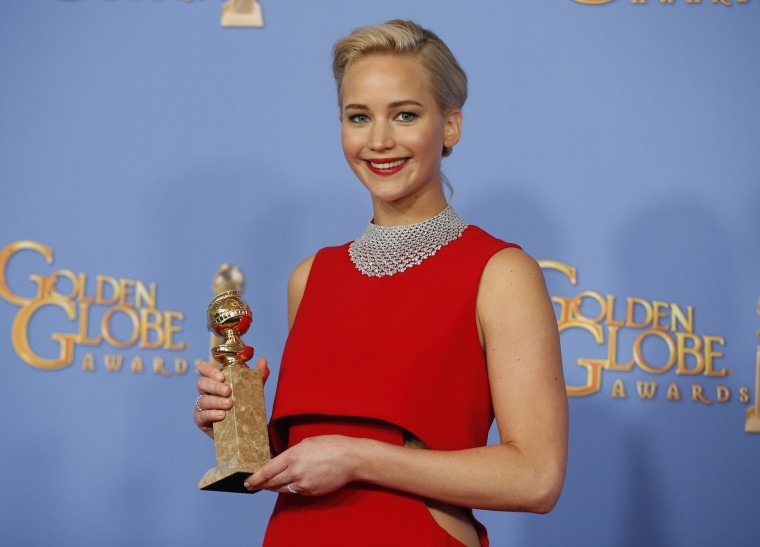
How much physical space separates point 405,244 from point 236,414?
379mm

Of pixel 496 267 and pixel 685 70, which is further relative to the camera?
pixel 685 70

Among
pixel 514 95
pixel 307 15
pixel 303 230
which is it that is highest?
pixel 307 15

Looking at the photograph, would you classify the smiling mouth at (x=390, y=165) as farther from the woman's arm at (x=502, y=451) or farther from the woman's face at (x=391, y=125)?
the woman's arm at (x=502, y=451)

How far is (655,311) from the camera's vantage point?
2.46 metres

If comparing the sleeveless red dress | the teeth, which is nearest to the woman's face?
the teeth

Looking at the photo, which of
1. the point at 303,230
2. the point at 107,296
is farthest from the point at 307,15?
the point at 107,296

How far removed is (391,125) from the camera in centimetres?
151

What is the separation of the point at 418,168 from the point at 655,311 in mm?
1148

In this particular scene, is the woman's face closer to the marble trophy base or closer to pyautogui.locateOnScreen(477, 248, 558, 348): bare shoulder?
pyautogui.locateOnScreen(477, 248, 558, 348): bare shoulder

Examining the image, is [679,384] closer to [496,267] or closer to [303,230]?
[303,230]

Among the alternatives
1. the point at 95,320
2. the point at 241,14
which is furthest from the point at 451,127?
the point at 95,320

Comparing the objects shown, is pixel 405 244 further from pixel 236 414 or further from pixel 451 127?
pixel 236 414

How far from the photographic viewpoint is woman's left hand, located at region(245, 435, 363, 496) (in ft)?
4.22

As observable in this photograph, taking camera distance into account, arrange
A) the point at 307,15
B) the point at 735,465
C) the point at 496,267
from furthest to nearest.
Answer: the point at 307,15 → the point at 735,465 → the point at 496,267
